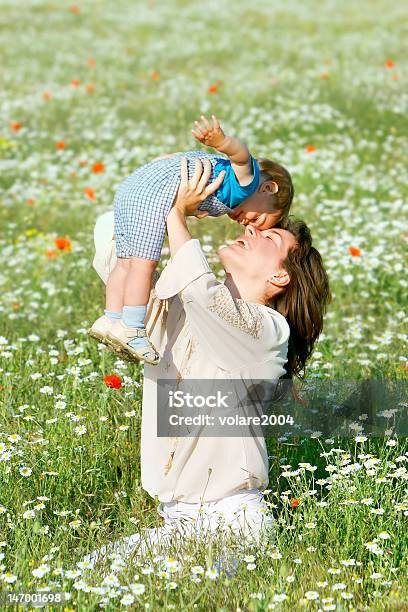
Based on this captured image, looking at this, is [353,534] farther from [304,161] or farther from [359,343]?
[304,161]

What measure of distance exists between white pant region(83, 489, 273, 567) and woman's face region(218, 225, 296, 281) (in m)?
1.02

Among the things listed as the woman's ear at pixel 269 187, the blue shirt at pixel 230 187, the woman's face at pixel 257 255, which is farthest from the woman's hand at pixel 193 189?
A: the woman's ear at pixel 269 187

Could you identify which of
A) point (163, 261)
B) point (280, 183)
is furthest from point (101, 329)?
point (163, 261)

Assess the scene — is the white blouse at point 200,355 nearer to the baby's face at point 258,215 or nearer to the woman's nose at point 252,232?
the woman's nose at point 252,232

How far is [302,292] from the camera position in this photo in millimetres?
4562

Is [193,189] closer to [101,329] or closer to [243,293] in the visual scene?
[243,293]

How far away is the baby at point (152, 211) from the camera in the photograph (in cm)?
440

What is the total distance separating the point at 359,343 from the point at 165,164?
2858mm

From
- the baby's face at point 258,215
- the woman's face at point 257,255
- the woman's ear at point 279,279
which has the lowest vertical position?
the woman's ear at point 279,279

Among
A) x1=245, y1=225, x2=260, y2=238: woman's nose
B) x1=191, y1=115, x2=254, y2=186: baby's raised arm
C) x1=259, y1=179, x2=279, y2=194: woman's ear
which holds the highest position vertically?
x1=191, y1=115, x2=254, y2=186: baby's raised arm

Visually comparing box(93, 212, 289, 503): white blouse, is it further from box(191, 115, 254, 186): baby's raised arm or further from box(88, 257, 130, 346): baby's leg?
box(191, 115, 254, 186): baby's raised arm

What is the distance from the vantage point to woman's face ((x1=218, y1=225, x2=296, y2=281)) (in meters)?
4.47

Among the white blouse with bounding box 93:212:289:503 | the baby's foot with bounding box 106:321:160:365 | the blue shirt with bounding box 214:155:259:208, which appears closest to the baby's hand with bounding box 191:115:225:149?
the blue shirt with bounding box 214:155:259:208

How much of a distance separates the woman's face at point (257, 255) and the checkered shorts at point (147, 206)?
0.29 m
